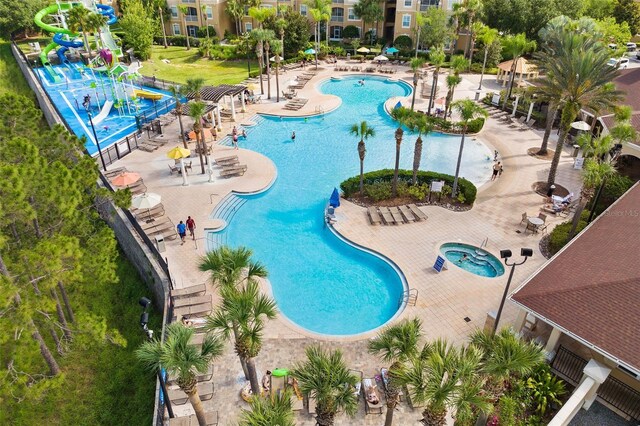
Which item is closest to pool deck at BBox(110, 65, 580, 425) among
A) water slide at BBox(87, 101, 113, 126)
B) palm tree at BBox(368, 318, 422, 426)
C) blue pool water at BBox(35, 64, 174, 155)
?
palm tree at BBox(368, 318, 422, 426)

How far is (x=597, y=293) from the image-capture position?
49.7 ft

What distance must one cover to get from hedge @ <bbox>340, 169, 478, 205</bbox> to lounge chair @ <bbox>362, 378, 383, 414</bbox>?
51.1ft

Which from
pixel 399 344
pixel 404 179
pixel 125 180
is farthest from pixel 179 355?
pixel 404 179

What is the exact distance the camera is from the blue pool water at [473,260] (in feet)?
75.0

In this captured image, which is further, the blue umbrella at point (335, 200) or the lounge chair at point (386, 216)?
the blue umbrella at point (335, 200)

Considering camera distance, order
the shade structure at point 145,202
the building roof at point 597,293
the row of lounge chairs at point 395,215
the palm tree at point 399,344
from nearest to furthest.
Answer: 1. the palm tree at point 399,344
2. the building roof at point 597,293
3. the shade structure at point 145,202
4. the row of lounge chairs at point 395,215

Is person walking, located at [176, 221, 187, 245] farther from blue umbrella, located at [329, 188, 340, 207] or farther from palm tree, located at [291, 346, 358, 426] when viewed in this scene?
palm tree, located at [291, 346, 358, 426]

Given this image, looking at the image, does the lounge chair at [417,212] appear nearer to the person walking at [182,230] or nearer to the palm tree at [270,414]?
the person walking at [182,230]

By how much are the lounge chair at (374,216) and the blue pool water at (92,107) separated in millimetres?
24689

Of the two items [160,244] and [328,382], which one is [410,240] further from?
[328,382]

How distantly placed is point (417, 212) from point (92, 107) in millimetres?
38540

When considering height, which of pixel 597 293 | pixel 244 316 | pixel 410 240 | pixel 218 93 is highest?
pixel 218 93

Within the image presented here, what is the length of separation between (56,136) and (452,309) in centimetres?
1964

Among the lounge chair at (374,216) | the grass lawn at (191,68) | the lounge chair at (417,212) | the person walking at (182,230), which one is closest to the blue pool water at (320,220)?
the person walking at (182,230)
